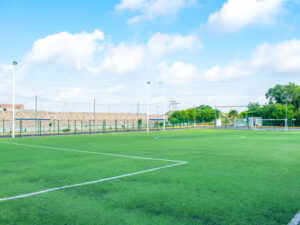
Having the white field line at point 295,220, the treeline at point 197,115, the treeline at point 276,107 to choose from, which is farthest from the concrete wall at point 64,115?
the white field line at point 295,220

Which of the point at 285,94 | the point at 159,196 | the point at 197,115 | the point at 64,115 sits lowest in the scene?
the point at 159,196

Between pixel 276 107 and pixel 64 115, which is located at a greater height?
pixel 276 107

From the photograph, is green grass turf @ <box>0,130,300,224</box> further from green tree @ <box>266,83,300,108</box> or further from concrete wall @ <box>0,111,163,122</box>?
green tree @ <box>266,83,300,108</box>

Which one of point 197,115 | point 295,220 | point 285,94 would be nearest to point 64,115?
point 295,220

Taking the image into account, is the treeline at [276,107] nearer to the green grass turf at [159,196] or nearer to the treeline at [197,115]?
the treeline at [197,115]

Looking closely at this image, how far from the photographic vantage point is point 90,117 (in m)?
53.5

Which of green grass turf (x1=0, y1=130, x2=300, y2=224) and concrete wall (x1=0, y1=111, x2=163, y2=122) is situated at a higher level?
concrete wall (x1=0, y1=111, x2=163, y2=122)

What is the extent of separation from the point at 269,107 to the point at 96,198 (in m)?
69.2

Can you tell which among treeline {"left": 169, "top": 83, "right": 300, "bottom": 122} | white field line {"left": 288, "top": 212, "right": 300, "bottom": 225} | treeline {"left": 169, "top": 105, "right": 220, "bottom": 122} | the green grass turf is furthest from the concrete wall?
white field line {"left": 288, "top": 212, "right": 300, "bottom": 225}

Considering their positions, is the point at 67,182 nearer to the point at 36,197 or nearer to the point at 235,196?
the point at 36,197

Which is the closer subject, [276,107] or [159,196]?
[159,196]

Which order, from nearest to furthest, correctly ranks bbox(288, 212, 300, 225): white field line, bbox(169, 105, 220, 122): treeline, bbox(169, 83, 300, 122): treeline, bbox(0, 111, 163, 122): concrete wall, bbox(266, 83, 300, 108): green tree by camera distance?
bbox(288, 212, 300, 225): white field line < bbox(0, 111, 163, 122): concrete wall < bbox(169, 83, 300, 122): treeline < bbox(266, 83, 300, 108): green tree < bbox(169, 105, 220, 122): treeline

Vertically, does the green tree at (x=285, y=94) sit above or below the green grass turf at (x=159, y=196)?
above

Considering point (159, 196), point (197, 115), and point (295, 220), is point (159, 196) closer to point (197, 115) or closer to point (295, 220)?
point (295, 220)
